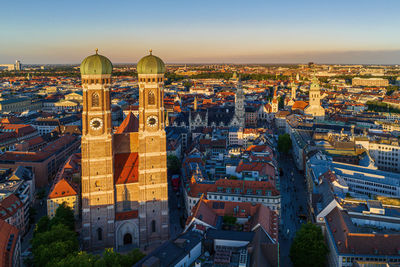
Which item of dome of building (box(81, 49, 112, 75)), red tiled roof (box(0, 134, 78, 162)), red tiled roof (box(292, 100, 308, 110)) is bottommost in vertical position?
red tiled roof (box(0, 134, 78, 162))

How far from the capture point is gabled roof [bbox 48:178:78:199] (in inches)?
2494

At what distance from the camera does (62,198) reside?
63.2 m

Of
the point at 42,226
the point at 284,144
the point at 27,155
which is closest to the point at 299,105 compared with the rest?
the point at 284,144

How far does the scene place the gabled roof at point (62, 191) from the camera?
6334 centimetres

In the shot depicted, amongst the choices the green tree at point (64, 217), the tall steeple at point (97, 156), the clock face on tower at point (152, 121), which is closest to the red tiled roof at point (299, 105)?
the clock face on tower at point (152, 121)

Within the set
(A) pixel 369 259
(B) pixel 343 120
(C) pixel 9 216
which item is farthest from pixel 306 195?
(B) pixel 343 120

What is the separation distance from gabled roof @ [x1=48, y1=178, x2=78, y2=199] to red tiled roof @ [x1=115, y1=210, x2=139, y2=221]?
37.3 feet

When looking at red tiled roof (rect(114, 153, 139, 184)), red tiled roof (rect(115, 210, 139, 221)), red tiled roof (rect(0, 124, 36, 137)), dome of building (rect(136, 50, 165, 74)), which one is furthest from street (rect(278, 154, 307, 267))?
red tiled roof (rect(0, 124, 36, 137))

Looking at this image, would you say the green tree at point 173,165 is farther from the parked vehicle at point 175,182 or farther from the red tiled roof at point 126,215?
the red tiled roof at point 126,215

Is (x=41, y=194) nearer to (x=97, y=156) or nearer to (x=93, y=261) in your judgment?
(x=97, y=156)

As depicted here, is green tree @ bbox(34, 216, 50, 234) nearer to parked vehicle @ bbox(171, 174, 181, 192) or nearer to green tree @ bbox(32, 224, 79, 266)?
green tree @ bbox(32, 224, 79, 266)

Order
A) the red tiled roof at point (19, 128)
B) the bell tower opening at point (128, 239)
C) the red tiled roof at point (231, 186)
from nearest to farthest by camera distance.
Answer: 1. the bell tower opening at point (128, 239)
2. the red tiled roof at point (231, 186)
3. the red tiled roof at point (19, 128)

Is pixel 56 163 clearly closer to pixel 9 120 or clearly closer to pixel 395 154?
pixel 9 120

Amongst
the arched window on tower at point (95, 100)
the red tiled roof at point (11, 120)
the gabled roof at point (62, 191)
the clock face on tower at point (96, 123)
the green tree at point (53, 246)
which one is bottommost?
the green tree at point (53, 246)
